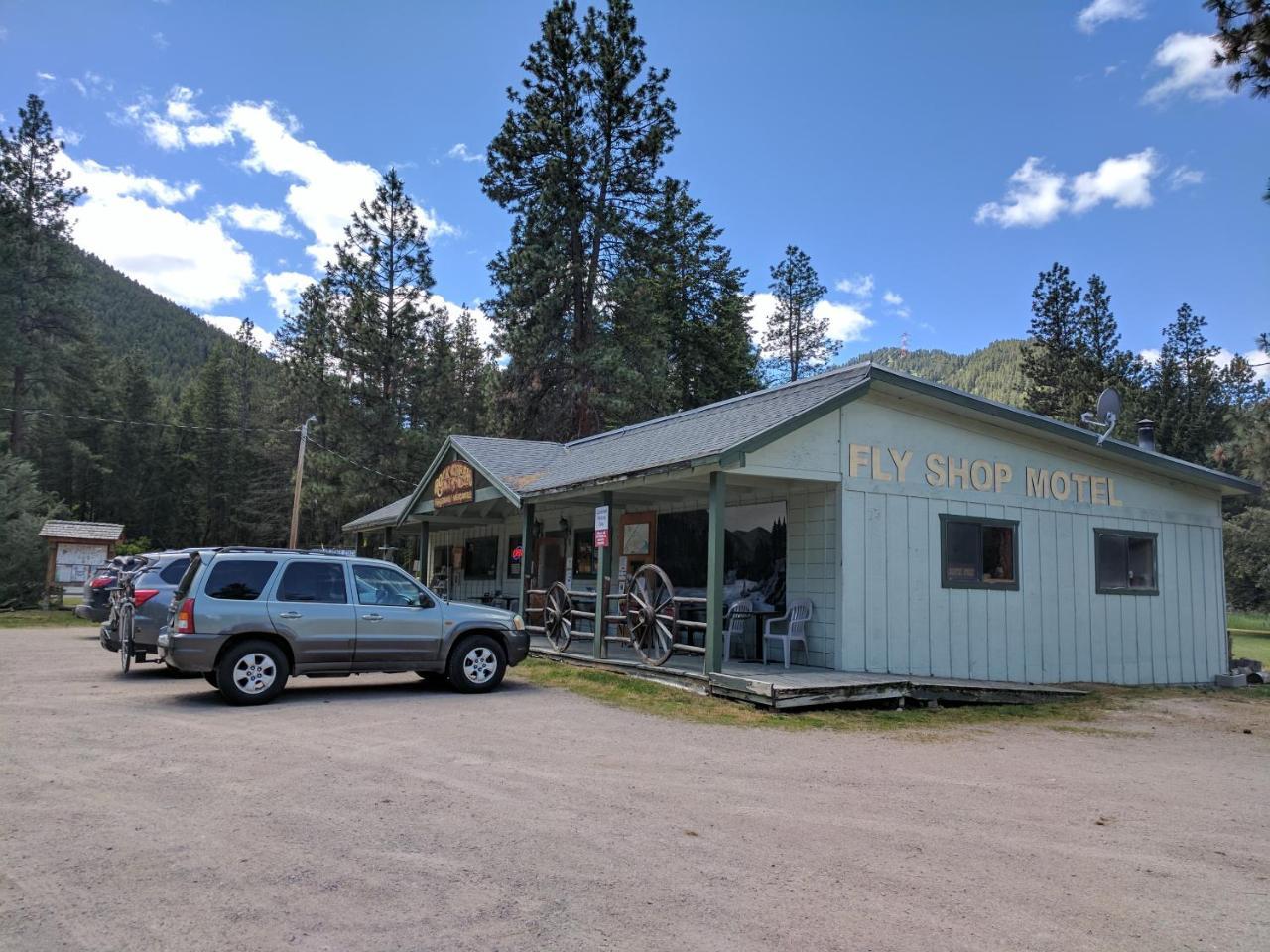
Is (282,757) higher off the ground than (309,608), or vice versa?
(309,608)

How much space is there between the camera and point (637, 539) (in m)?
16.8

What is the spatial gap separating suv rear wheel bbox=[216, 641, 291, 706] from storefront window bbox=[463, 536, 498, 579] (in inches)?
493

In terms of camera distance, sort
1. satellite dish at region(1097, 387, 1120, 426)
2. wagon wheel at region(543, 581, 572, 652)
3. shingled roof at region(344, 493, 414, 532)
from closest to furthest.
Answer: wagon wheel at region(543, 581, 572, 652), satellite dish at region(1097, 387, 1120, 426), shingled roof at region(344, 493, 414, 532)

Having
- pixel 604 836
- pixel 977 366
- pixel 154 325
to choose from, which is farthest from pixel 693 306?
pixel 154 325

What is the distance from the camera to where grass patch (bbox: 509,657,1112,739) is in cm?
989

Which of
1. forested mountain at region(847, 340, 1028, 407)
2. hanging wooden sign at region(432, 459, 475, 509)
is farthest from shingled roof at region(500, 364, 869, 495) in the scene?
forested mountain at region(847, 340, 1028, 407)

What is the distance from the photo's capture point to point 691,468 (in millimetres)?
11125

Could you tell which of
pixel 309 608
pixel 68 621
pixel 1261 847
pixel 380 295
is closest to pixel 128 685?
pixel 309 608

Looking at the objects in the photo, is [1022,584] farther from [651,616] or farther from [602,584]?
[602,584]

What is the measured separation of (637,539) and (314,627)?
7.42 metres

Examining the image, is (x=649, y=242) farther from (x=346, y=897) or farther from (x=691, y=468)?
(x=346, y=897)

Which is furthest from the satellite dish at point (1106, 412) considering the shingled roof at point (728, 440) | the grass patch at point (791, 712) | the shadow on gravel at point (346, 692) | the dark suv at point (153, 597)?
the dark suv at point (153, 597)

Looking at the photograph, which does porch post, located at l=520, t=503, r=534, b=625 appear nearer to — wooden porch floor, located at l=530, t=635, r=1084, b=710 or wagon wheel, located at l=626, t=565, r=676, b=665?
wagon wheel, located at l=626, t=565, r=676, b=665

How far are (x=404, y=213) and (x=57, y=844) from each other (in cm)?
4029
